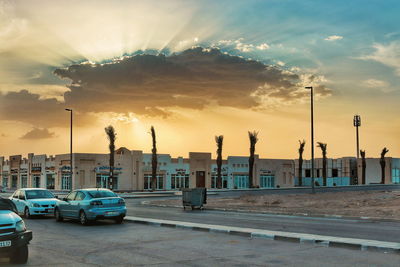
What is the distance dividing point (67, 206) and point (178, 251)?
35.7ft

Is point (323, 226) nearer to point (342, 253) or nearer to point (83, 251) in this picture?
point (342, 253)

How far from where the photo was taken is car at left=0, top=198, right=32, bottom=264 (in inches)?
437

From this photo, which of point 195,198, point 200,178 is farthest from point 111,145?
point 195,198

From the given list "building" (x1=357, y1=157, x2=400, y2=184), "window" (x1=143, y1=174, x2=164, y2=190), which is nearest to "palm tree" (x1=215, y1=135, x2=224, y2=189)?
"window" (x1=143, y1=174, x2=164, y2=190)

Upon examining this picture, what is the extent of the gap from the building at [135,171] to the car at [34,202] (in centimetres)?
4517

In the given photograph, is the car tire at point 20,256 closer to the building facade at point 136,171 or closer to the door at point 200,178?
the building facade at point 136,171

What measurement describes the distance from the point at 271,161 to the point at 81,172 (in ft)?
125

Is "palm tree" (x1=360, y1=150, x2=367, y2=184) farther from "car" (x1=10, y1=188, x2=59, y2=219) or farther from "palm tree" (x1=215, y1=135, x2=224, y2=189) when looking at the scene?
"car" (x1=10, y1=188, x2=59, y2=219)

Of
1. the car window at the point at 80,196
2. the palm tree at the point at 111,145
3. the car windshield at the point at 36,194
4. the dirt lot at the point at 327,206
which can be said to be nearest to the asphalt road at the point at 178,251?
the car window at the point at 80,196

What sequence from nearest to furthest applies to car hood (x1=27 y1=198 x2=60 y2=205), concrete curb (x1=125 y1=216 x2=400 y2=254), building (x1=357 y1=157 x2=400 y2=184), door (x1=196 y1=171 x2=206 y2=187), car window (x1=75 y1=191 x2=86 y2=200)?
concrete curb (x1=125 y1=216 x2=400 y2=254) < car window (x1=75 y1=191 x2=86 y2=200) < car hood (x1=27 y1=198 x2=60 y2=205) < door (x1=196 y1=171 x2=206 y2=187) < building (x1=357 y1=157 x2=400 y2=184)

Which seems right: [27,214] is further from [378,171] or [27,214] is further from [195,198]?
[378,171]

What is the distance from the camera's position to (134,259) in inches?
480

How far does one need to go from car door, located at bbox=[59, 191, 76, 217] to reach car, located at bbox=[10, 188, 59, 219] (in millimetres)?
1620

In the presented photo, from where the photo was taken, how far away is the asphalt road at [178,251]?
1170cm
